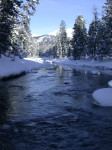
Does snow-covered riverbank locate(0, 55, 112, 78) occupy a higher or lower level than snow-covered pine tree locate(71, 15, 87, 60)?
lower

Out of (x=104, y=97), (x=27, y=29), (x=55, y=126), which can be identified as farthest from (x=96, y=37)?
(x=55, y=126)

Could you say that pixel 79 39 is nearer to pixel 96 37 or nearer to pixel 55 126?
pixel 96 37

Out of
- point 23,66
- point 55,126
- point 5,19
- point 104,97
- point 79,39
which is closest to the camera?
point 55,126

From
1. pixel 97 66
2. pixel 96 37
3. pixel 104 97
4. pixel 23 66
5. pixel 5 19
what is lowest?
pixel 104 97

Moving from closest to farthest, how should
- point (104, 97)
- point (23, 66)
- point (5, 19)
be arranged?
point (104, 97)
point (5, 19)
point (23, 66)

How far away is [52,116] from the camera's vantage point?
618cm

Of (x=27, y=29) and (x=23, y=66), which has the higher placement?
(x=27, y=29)

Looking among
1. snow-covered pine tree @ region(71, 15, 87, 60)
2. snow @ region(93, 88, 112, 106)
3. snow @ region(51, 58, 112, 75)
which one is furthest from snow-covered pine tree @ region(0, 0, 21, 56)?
snow-covered pine tree @ region(71, 15, 87, 60)

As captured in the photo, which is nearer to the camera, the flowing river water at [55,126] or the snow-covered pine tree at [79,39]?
the flowing river water at [55,126]

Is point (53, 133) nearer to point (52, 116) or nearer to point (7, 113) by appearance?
point (52, 116)

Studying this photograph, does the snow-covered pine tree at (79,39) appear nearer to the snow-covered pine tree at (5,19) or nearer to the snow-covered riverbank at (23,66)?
the snow-covered riverbank at (23,66)

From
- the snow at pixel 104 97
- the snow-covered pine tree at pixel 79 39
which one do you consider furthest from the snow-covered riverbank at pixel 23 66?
the snow at pixel 104 97

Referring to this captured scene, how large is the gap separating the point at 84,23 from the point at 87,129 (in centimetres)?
4919

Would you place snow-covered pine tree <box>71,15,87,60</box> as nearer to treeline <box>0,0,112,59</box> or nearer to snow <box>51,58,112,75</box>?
treeline <box>0,0,112,59</box>
